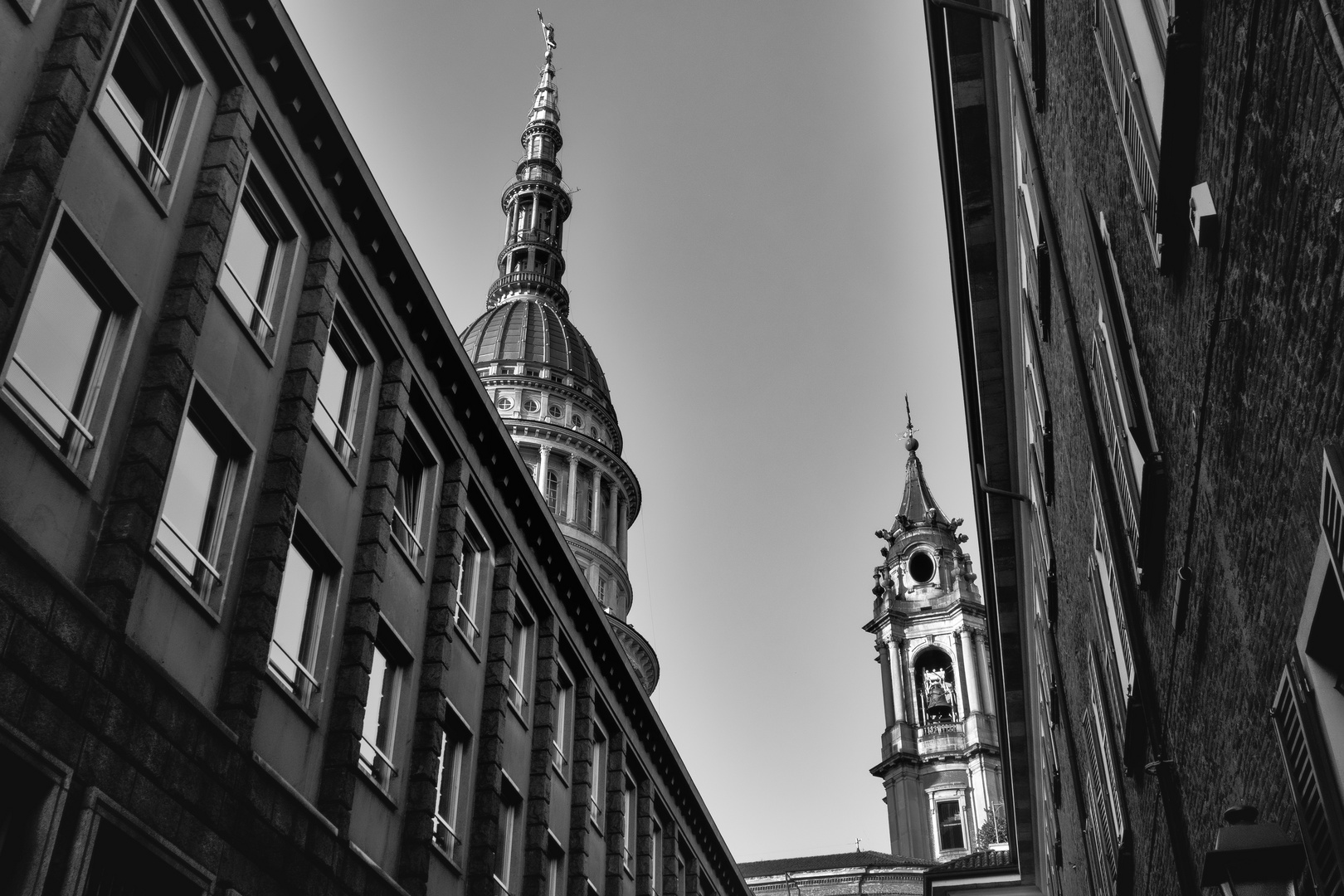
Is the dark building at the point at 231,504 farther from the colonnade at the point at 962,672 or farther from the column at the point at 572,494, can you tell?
the colonnade at the point at 962,672

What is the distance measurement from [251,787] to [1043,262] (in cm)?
A: 998

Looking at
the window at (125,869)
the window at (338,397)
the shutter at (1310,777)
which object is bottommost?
the shutter at (1310,777)

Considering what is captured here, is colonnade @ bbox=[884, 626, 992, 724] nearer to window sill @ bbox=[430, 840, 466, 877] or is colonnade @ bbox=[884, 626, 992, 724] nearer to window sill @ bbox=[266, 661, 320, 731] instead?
window sill @ bbox=[430, 840, 466, 877]

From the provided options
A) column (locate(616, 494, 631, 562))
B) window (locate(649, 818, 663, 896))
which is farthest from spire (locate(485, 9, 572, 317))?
window (locate(649, 818, 663, 896))

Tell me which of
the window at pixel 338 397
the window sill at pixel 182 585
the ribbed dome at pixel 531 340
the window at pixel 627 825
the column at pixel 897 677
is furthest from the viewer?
the column at pixel 897 677

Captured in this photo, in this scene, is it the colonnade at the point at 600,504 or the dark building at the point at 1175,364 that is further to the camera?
the colonnade at the point at 600,504

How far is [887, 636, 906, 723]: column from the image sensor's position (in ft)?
287

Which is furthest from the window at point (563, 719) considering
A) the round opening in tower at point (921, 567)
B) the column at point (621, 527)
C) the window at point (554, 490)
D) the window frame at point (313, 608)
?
the round opening in tower at point (921, 567)

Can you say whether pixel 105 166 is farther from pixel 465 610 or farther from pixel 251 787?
pixel 465 610

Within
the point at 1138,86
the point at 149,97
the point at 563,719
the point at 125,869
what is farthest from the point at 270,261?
the point at 563,719

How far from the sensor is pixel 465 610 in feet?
73.5

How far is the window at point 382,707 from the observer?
18.0m

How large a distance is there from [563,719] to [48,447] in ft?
55.6

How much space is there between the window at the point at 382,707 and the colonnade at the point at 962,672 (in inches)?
2793
